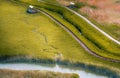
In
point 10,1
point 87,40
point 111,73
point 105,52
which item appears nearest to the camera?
point 111,73

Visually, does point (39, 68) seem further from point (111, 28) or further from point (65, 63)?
point (111, 28)

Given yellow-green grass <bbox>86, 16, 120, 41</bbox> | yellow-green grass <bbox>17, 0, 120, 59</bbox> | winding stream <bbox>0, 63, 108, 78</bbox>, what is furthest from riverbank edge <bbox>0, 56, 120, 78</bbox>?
yellow-green grass <bbox>86, 16, 120, 41</bbox>

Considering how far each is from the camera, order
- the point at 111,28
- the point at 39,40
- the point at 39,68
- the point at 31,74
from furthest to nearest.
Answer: the point at 111,28 < the point at 39,40 < the point at 39,68 < the point at 31,74


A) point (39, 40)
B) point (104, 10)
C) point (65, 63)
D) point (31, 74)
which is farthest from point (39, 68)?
point (104, 10)

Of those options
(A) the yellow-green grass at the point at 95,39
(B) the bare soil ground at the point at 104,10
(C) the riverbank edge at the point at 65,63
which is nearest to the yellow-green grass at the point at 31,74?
(C) the riverbank edge at the point at 65,63

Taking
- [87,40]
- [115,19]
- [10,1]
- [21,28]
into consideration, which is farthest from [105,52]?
[10,1]

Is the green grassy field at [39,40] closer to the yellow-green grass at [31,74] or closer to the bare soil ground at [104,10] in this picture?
the yellow-green grass at [31,74]

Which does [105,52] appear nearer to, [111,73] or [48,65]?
[111,73]

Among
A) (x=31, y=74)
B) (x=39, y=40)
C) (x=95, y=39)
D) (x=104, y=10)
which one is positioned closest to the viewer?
(x=31, y=74)
